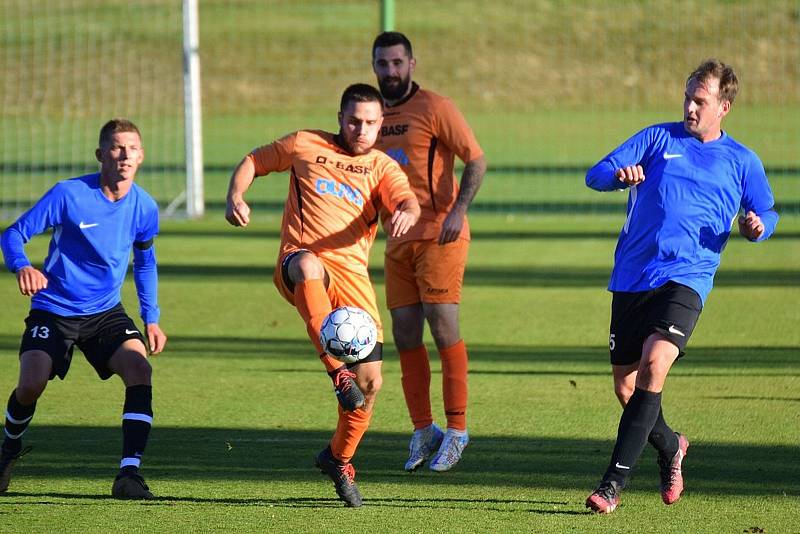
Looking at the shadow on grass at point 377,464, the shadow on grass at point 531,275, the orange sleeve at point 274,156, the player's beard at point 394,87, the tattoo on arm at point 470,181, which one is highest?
the player's beard at point 394,87

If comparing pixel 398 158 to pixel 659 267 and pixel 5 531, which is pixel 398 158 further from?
pixel 5 531

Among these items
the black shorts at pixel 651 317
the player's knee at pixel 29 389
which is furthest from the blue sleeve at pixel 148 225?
the black shorts at pixel 651 317

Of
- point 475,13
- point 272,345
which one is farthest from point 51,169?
point 475,13

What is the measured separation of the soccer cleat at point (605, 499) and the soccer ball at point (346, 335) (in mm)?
1140

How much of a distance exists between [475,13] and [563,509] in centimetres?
3799

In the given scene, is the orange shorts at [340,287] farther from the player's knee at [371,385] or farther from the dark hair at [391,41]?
the dark hair at [391,41]

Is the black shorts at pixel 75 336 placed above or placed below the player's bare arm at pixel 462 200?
below

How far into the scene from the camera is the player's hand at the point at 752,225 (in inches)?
230

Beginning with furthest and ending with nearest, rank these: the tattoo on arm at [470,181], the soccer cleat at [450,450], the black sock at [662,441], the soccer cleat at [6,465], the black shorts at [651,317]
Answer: the tattoo on arm at [470,181]
the soccer cleat at [450,450]
the soccer cleat at [6,465]
the black sock at [662,441]
the black shorts at [651,317]

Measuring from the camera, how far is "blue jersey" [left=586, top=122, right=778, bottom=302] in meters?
5.93

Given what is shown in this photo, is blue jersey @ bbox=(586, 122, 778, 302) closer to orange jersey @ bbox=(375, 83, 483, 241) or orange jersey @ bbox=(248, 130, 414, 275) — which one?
orange jersey @ bbox=(248, 130, 414, 275)

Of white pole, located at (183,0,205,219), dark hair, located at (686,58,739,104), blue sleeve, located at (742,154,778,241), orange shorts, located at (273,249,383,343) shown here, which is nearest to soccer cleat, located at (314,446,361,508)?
orange shorts, located at (273,249,383,343)

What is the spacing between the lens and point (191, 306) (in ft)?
38.5

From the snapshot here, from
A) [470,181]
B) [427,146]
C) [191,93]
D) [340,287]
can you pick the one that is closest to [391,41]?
[427,146]
